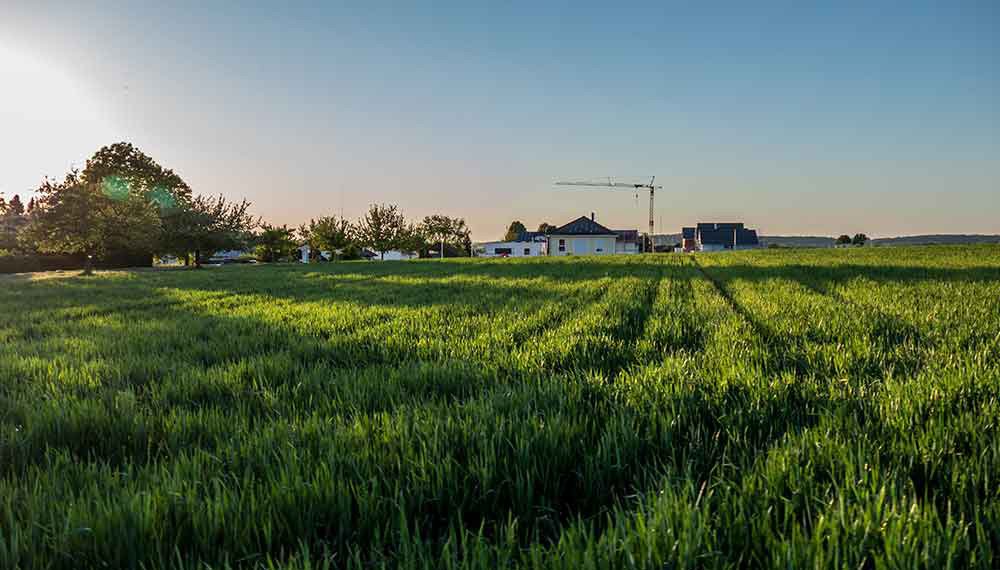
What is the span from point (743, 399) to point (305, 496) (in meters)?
2.30

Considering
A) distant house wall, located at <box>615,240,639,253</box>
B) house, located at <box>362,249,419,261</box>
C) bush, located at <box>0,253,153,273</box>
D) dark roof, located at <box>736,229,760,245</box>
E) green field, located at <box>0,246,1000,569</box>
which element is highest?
dark roof, located at <box>736,229,760,245</box>

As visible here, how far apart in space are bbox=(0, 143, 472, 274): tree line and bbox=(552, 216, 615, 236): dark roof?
3985cm

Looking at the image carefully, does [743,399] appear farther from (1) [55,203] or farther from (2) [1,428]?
(1) [55,203]

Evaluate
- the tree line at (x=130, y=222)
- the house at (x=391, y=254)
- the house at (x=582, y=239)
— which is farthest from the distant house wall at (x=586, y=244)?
the tree line at (x=130, y=222)

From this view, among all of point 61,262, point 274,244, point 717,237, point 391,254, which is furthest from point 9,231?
point 717,237

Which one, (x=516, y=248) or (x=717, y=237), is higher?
(x=717, y=237)

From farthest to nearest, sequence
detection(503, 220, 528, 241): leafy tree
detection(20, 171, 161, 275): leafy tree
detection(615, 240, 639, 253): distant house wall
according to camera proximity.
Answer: detection(503, 220, 528, 241): leafy tree, detection(615, 240, 639, 253): distant house wall, detection(20, 171, 161, 275): leafy tree

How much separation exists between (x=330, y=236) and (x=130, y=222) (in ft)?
182

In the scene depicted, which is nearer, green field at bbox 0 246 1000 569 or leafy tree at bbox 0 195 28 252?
green field at bbox 0 246 1000 569

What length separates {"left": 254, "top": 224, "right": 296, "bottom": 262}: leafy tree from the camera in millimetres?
70938

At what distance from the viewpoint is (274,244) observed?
2825 inches

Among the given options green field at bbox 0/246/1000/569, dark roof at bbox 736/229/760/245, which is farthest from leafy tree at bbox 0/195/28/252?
dark roof at bbox 736/229/760/245

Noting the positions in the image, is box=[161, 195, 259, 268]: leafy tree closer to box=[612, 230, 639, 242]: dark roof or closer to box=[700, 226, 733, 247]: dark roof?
box=[612, 230, 639, 242]: dark roof

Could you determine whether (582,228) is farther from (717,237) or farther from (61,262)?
(61,262)
